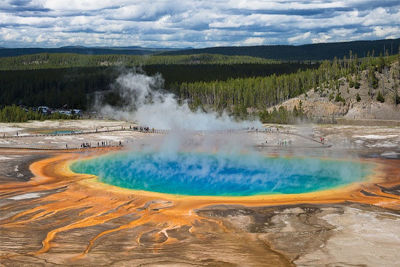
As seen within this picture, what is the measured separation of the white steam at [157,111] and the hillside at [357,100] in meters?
15.6

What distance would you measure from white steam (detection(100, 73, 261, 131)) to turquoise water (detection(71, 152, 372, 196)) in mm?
20094

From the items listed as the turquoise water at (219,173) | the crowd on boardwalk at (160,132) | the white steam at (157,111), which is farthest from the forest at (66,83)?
the turquoise water at (219,173)

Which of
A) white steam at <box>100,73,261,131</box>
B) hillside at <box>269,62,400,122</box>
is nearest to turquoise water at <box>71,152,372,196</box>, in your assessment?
white steam at <box>100,73,261,131</box>

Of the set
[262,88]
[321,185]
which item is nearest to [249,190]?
[321,185]

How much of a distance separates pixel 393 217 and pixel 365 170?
46.2 feet

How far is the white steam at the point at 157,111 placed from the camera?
68812mm

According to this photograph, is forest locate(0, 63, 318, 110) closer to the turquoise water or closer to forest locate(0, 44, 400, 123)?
forest locate(0, 44, 400, 123)

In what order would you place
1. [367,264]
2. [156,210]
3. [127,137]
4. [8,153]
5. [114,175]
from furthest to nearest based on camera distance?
[127,137] → [8,153] → [114,175] → [156,210] → [367,264]

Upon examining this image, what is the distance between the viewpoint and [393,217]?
25.9 m

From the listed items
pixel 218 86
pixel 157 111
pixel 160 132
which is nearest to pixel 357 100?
pixel 218 86

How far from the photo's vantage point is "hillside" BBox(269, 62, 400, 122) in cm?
7750

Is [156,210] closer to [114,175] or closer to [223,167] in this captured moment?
[114,175]

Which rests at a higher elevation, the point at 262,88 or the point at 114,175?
the point at 262,88

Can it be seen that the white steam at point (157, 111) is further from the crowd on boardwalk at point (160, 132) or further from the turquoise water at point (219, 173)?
the turquoise water at point (219, 173)
